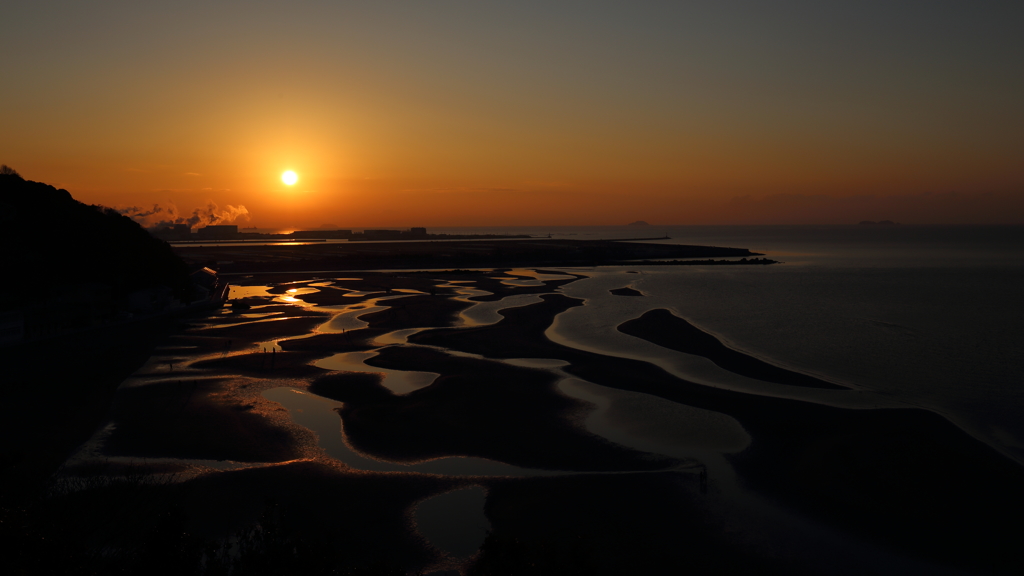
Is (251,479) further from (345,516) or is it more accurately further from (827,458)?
(827,458)

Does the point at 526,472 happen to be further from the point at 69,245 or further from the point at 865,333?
the point at 69,245

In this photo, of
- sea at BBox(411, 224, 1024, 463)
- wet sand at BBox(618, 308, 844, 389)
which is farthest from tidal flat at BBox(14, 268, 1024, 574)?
sea at BBox(411, 224, 1024, 463)

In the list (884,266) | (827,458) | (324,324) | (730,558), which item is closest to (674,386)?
(827,458)

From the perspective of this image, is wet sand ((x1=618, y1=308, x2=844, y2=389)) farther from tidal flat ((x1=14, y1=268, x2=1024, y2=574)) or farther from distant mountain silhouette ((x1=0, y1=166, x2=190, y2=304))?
distant mountain silhouette ((x1=0, y1=166, x2=190, y2=304))

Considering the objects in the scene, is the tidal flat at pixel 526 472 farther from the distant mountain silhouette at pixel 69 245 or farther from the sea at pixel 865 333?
the distant mountain silhouette at pixel 69 245

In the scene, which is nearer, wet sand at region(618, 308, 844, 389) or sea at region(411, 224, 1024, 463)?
sea at region(411, 224, 1024, 463)

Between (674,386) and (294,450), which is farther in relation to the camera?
(674,386)
